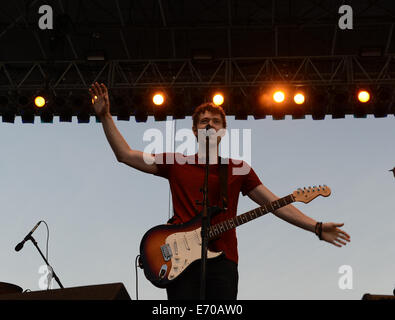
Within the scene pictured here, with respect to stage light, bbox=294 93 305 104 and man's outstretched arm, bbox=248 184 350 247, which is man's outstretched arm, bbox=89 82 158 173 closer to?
man's outstretched arm, bbox=248 184 350 247

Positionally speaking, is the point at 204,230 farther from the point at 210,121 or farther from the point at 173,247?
the point at 210,121

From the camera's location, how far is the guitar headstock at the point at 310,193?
4043 millimetres

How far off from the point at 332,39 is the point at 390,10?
1.10m

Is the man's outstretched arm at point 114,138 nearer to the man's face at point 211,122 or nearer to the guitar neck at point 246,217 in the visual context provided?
the man's face at point 211,122

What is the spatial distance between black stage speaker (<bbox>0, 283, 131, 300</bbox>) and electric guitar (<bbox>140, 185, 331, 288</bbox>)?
124 cm

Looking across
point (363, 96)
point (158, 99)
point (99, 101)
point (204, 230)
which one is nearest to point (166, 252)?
point (204, 230)

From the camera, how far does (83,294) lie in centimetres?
229

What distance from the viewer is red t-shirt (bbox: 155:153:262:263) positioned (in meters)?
3.69

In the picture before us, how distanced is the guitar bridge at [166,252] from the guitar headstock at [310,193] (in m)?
0.96

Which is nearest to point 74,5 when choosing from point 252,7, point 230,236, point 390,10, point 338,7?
point 252,7

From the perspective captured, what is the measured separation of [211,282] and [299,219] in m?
0.83
